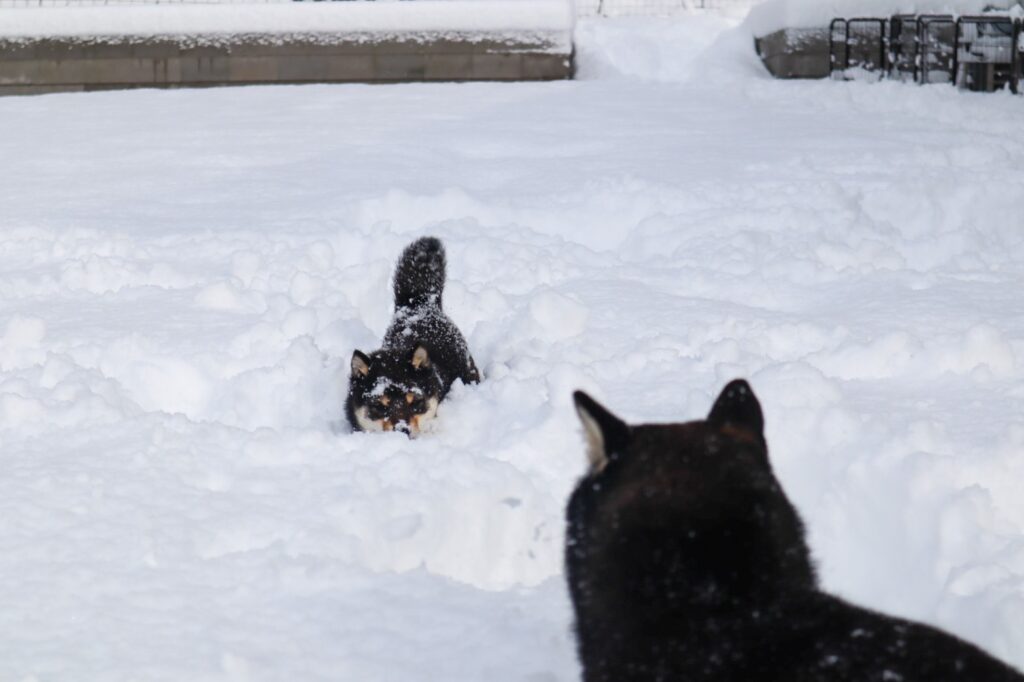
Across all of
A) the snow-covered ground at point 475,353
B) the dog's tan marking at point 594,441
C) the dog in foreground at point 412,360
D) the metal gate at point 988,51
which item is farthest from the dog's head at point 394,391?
the metal gate at point 988,51

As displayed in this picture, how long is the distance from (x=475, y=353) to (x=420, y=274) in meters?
0.69

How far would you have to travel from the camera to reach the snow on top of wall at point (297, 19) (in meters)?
14.4

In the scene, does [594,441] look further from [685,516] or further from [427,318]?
[427,318]

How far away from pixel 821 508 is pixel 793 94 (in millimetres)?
9738

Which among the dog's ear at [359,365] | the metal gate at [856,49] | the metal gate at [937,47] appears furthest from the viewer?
the metal gate at [856,49]

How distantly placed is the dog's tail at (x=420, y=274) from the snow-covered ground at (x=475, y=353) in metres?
0.43

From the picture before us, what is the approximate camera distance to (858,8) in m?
14.4

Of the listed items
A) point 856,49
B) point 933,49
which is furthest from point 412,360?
point 856,49

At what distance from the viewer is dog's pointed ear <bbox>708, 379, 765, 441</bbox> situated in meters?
2.68

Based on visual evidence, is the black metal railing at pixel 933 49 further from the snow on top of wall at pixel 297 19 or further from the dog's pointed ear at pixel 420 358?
the dog's pointed ear at pixel 420 358

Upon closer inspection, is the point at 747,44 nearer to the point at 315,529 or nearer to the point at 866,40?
the point at 866,40

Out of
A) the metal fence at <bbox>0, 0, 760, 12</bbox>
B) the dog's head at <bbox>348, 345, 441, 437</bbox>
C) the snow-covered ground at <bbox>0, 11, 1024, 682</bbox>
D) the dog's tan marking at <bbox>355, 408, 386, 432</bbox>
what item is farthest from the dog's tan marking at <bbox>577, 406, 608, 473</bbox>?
the metal fence at <bbox>0, 0, 760, 12</bbox>

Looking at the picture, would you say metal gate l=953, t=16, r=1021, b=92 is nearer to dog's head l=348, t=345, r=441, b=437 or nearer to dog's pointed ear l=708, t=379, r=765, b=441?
dog's head l=348, t=345, r=441, b=437

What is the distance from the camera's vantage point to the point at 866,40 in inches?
565
